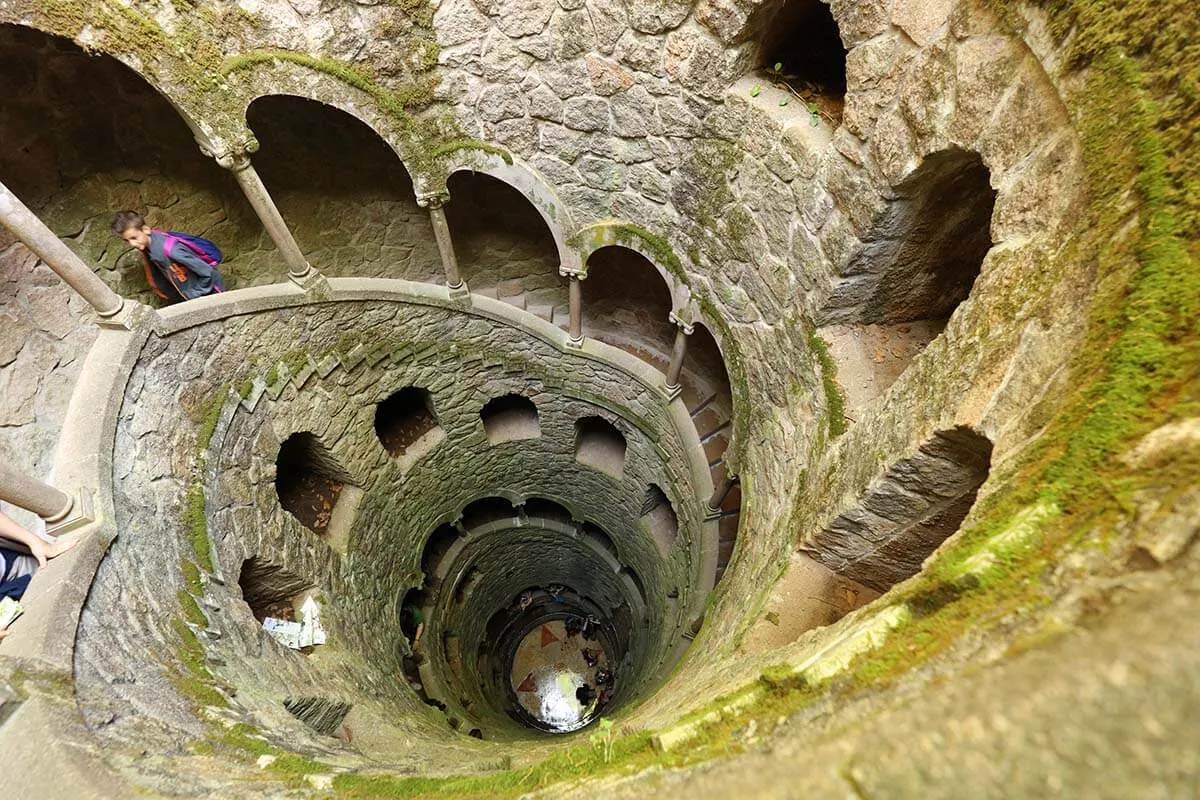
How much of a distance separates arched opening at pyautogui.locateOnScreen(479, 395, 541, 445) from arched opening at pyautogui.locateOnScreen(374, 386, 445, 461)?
980 millimetres

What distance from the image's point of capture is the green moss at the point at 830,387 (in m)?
3.40

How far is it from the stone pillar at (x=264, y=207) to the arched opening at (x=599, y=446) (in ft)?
15.3

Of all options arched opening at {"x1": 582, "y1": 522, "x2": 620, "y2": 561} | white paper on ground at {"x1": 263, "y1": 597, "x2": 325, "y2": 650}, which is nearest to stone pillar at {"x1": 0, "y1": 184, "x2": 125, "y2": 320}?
white paper on ground at {"x1": 263, "y1": 597, "x2": 325, "y2": 650}

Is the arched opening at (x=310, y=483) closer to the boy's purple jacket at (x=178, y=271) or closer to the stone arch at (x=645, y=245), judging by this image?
the boy's purple jacket at (x=178, y=271)

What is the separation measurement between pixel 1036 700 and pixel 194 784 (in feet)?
10.1

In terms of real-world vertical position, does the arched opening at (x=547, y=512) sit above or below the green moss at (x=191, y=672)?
above

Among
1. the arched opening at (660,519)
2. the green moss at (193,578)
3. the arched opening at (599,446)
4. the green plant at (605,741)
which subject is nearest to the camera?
the green plant at (605,741)

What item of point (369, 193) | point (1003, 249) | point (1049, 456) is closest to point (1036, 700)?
point (1049, 456)

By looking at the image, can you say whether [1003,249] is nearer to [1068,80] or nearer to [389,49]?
[1068,80]

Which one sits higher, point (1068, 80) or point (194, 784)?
point (1068, 80)

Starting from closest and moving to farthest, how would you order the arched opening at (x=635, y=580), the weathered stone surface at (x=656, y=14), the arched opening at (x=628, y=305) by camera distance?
the weathered stone surface at (x=656, y=14), the arched opening at (x=628, y=305), the arched opening at (x=635, y=580)

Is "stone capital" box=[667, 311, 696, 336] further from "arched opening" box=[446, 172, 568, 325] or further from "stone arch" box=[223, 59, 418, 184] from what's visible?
"stone arch" box=[223, 59, 418, 184]

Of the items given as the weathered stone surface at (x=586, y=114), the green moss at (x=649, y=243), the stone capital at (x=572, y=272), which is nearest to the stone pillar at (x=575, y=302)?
the stone capital at (x=572, y=272)

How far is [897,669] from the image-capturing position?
122cm
